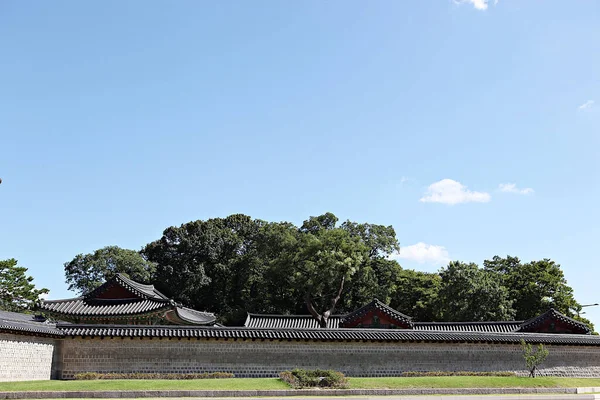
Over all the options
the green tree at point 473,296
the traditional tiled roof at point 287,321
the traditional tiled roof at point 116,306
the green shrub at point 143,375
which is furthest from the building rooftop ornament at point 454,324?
the green shrub at point 143,375

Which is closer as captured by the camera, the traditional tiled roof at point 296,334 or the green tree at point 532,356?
the traditional tiled roof at point 296,334

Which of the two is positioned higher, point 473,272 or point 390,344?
point 473,272

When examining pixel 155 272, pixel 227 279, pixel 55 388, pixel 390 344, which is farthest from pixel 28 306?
pixel 390 344

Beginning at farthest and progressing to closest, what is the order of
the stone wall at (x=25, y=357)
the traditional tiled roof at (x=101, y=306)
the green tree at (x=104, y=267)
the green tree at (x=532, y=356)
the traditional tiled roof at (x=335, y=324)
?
the green tree at (x=104, y=267)
the traditional tiled roof at (x=335, y=324)
the traditional tiled roof at (x=101, y=306)
the green tree at (x=532, y=356)
the stone wall at (x=25, y=357)

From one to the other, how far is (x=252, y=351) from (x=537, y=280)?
39.7 m

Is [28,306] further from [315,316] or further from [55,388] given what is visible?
[55,388]

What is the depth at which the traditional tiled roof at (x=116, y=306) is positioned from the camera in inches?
1373

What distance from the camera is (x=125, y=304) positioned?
37375mm

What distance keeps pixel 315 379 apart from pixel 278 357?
340 cm

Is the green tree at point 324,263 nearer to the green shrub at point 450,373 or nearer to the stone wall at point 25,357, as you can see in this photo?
the green shrub at point 450,373

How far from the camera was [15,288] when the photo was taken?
6406 cm

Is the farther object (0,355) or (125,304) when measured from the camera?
(125,304)

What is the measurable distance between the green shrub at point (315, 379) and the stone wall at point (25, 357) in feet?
40.6

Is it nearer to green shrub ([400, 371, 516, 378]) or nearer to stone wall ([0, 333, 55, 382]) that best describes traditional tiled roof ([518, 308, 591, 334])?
green shrub ([400, 371, 516, 378])
